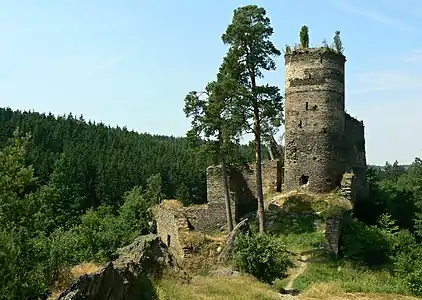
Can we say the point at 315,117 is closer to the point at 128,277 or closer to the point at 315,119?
the point at 315,119

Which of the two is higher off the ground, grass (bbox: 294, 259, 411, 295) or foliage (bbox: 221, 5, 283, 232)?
foliage (bbox: 221, 5, 283, 232)

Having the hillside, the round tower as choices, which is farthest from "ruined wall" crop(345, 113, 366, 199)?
the hillside

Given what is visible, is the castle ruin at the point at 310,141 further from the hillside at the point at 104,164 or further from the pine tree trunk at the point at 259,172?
the hillside at the point at 104,164

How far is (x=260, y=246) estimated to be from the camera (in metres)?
18.9

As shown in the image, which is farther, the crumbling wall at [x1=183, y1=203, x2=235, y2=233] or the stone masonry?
the crumbling wall at [x1=183, y1=203, x2=235, y2=233]

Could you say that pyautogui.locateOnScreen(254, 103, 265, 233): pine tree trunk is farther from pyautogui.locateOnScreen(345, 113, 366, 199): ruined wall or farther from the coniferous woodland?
pyautogui.locateOnScreen(345, 113, 366, 199): ruined wall

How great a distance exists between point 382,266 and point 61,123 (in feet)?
360

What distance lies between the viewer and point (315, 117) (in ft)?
94.0

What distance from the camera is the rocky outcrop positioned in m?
9.49

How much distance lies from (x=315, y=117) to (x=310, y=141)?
1.26 meters

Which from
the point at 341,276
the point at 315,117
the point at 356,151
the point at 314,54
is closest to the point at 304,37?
the point at 314,54

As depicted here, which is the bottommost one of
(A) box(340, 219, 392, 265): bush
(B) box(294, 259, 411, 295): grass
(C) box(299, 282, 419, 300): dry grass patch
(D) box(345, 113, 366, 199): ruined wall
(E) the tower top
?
(B) box(294, 259, 411, 295): grass

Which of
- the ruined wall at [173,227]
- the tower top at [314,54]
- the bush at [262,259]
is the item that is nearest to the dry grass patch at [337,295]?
the bush at [262,259]

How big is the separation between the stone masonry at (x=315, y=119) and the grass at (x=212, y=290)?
1311 centimetres
